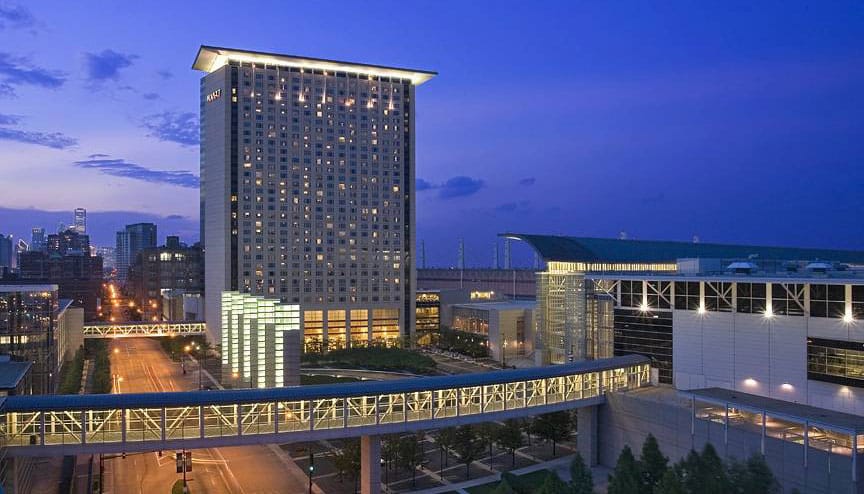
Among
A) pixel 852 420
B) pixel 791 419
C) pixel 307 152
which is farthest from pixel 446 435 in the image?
pixel 307 152

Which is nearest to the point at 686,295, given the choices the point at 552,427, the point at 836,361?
the point at 836,361

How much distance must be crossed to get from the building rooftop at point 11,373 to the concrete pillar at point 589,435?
3119 cm

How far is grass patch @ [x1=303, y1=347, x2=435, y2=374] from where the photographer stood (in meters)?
72.7

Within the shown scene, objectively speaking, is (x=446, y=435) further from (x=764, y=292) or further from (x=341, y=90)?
(x=341, y=90)

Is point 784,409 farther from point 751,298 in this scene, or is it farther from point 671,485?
point 671,485

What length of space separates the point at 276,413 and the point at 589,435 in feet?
67.2

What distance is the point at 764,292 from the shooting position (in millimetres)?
39406

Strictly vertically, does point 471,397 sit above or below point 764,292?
below

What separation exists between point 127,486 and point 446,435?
61.4ft

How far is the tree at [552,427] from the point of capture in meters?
41.7

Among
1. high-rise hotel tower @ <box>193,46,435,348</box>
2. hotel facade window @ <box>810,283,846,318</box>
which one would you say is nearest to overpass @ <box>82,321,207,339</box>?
high-rise hotel tower @ <box>193,46,435,348</box>

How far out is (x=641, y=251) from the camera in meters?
74.1

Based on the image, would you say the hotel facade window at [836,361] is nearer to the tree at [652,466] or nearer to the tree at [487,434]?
the tree at [652,466]

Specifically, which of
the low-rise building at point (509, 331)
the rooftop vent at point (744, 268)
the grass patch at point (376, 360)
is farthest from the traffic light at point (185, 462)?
the low-rise building at point (509, 331)
